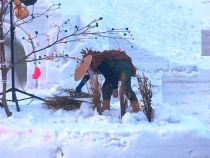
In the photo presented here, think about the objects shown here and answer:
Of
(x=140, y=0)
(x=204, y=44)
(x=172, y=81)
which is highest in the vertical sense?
(x=140, y=0)

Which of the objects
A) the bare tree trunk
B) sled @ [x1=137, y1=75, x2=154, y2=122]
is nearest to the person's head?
sled @ [x1=137, y1=75, x2=154, y2=122]

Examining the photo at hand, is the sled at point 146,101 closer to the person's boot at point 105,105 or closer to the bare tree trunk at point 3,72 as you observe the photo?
the person's boot at point 105,105

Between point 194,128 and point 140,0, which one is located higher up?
point 140,0

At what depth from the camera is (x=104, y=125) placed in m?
5.58

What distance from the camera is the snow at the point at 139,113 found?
5215mm

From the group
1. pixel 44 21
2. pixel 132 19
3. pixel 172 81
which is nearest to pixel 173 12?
pixel 132 19

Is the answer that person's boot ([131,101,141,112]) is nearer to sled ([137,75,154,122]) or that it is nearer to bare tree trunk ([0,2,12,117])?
sled ([137,75,154,122])

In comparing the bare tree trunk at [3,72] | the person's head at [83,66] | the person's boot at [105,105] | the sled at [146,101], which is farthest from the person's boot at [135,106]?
the bare tree trunk at [3,72]

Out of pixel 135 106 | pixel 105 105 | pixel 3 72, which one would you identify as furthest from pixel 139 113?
pixel 3 72

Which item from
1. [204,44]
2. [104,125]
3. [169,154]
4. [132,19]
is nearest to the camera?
[169,154]

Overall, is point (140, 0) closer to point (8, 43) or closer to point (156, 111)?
point (8, 43)

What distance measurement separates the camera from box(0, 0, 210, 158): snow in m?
5.21

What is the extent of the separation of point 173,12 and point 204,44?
256 inches

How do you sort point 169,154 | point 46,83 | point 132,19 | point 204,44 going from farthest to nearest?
point 132,19
point 204,44
point 46,83
point 169,154
